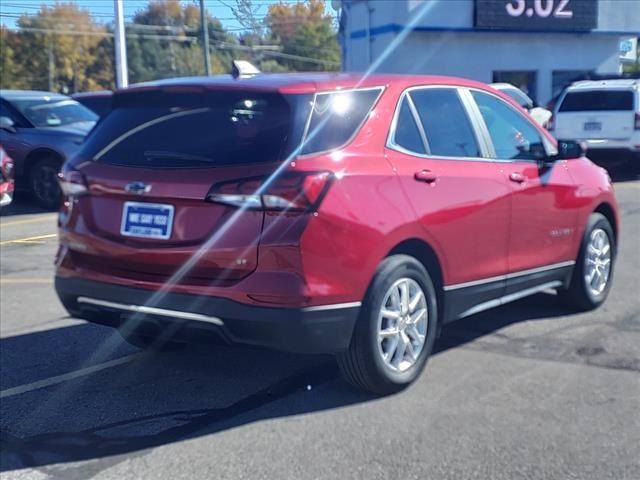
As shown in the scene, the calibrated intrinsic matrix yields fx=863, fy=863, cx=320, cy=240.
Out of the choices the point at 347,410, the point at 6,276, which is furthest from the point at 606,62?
the point at 347,410

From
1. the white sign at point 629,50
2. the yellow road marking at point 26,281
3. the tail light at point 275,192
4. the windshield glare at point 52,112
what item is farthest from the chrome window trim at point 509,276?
the white sign at point 629,50

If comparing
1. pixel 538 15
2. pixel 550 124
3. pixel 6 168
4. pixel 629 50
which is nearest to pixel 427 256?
pixel 6 168

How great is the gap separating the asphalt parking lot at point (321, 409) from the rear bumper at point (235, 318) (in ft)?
1.58

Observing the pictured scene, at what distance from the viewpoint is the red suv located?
4.26 m

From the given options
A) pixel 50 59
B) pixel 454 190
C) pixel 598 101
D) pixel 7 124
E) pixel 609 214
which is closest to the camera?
pixel 454 190

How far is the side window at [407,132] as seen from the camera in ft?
16.1

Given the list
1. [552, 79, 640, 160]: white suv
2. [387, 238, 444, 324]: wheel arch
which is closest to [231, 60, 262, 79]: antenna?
[387, 238, 444, 324]: wheel arch

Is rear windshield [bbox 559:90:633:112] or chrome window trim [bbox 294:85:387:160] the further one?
rear windshield [bbox 559:90:633:112]

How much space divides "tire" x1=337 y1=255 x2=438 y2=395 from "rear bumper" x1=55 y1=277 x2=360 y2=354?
14 centimetres

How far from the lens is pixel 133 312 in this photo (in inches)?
180

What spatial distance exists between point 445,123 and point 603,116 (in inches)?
456

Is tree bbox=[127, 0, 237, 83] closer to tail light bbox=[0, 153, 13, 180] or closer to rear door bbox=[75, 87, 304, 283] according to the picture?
tail light bbox=[0, 153, 13, 180]

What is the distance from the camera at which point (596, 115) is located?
631 inches

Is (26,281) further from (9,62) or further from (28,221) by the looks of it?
(9,62)
